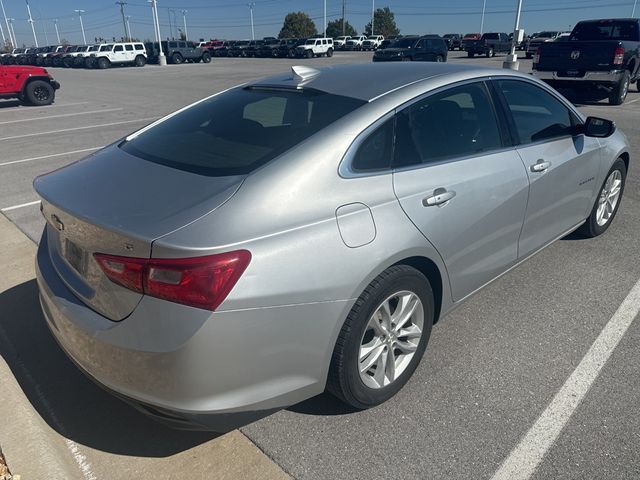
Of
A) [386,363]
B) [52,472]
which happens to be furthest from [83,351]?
[386,363]

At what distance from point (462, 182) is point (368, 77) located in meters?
0.83

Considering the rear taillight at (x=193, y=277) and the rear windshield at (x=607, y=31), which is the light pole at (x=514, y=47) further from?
the rear taillight at (x=193, y=277)

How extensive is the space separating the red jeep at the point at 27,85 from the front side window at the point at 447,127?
16.3 meters

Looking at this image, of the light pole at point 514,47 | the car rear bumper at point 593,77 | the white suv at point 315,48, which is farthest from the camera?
the white suv at point 315,48

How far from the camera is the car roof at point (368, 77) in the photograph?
276 cm

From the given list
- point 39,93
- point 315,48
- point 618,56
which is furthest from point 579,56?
point 315,48

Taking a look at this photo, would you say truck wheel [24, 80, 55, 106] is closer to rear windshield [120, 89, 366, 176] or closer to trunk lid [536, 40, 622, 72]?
trunk lid [536, 40, 622, 72]

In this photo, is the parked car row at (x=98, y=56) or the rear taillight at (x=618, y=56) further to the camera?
the parked car row at (x=98, y=56)

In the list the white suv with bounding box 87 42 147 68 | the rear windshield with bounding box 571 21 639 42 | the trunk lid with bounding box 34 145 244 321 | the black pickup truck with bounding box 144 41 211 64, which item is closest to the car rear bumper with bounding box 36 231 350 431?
the trunk lid with bounding box 34 145 244 321

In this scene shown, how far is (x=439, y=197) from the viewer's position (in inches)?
104

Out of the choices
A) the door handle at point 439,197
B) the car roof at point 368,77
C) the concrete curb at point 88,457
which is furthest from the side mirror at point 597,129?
the concrete curb at point 88,457

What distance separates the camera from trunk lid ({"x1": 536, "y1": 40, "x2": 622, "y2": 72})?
456 inches

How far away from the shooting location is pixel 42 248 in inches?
108

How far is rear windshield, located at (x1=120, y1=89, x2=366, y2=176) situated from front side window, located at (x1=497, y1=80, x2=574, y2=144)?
1341 millimetres
